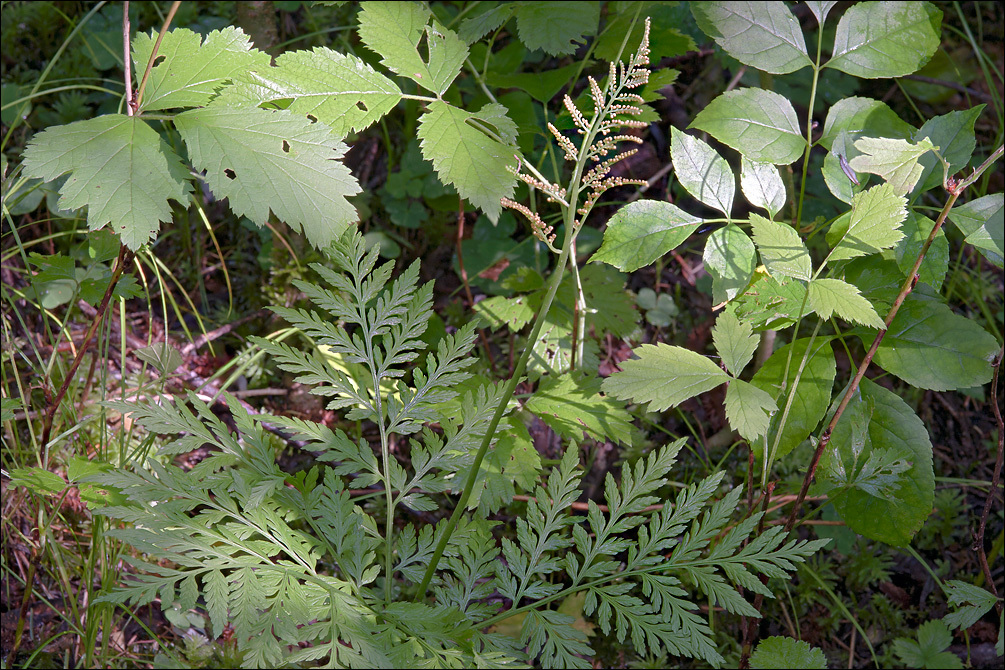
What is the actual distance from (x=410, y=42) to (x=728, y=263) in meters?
1.07

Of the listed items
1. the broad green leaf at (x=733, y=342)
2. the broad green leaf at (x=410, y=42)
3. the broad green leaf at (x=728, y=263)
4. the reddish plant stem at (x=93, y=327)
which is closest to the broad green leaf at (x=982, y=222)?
the broad green leaf at (x=728, y=263)

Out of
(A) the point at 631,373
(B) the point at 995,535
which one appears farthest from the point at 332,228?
(B) the point at 995,535

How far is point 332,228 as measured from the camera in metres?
1.67

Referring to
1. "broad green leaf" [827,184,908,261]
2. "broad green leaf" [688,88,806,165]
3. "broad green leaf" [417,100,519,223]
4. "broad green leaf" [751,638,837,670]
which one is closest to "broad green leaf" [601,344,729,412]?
"broad green leaf" [827,184,908,261]

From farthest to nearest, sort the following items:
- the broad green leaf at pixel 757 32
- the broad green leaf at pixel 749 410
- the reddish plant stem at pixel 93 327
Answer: the broad green leaf at pixel 757 32 < the reddish plant stem at pixel 93 327 < the broad green leaf at pixel 749 410

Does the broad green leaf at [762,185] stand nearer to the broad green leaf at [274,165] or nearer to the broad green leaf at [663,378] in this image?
the broad green leaf at [663,378]

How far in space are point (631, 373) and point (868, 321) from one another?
1.74 ft

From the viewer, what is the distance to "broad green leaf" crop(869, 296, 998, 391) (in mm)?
1685

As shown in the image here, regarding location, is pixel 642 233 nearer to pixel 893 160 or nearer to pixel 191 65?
pixel 893 160

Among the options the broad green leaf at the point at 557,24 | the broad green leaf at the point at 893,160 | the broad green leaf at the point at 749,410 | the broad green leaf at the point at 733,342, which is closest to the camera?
the broad green leaf at the point at 893,160

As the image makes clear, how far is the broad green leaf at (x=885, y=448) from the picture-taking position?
1.73 metres

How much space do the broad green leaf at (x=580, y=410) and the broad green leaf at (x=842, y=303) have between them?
1.97ft

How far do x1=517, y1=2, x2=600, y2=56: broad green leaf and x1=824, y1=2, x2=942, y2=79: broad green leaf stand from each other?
70 centimetres

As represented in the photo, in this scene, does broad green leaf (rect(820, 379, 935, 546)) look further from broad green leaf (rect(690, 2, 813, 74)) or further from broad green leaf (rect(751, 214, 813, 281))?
broad green leaf (rect(690, 2, 813, 74))
